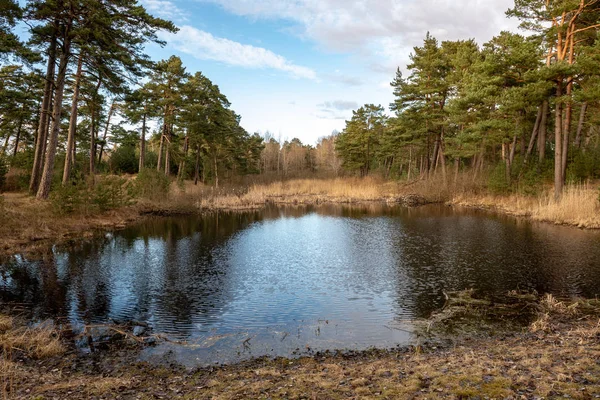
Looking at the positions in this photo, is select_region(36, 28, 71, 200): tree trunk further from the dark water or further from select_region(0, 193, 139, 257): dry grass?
the dark water

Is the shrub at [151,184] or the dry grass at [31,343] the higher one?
the shrub at [151,184]

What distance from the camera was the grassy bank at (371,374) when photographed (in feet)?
14.7

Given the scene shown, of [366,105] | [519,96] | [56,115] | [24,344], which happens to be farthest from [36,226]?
[366,105]

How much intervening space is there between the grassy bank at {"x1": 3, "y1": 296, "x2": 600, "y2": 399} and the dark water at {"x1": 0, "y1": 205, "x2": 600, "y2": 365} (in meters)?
0.78

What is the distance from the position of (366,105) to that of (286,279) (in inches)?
1770

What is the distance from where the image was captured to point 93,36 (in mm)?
18422

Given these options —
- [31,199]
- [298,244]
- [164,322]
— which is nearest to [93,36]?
[31,199]

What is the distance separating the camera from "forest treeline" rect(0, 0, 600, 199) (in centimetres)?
1814

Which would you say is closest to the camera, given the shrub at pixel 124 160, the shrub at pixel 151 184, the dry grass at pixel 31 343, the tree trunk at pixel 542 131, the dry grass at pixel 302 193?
the dry grass at pixel 31 343

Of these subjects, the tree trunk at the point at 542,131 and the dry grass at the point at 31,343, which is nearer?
the dry grass at the point at 31,343

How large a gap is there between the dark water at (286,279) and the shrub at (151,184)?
23.8ft

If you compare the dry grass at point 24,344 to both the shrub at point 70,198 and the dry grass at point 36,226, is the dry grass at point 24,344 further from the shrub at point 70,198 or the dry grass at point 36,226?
the shrub at point 70,198

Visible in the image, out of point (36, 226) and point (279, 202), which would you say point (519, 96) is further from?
point (36, 226)

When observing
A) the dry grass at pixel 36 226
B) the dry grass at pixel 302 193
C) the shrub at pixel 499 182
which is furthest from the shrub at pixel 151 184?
the shrub at pixel 499 182
